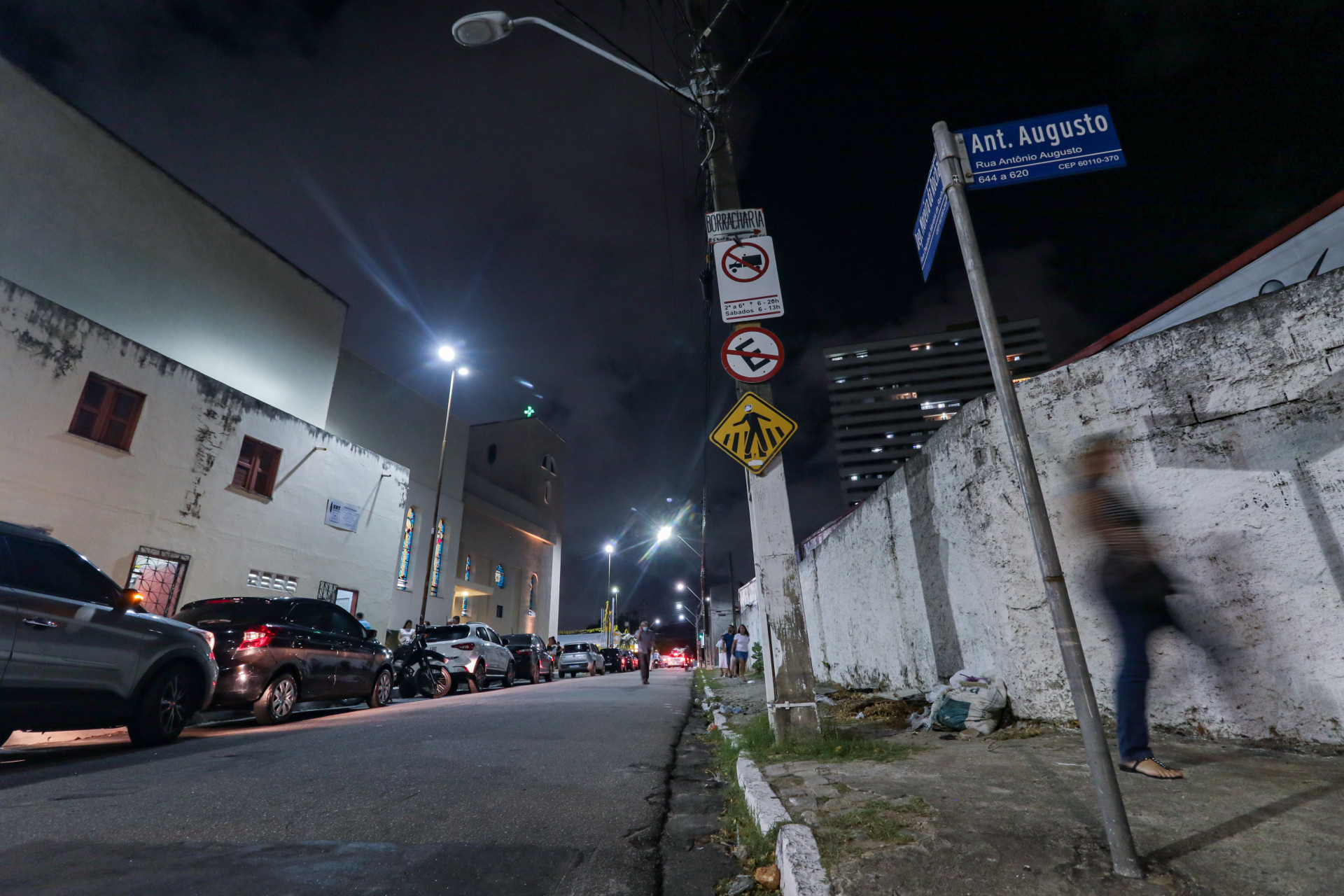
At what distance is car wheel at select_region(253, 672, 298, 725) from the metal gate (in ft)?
21.7

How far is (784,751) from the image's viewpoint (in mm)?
4613

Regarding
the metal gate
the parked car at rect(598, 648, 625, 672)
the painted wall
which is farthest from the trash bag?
the parked car at rect(598, 648, 625, 672)

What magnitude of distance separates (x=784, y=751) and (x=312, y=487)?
1656 cm

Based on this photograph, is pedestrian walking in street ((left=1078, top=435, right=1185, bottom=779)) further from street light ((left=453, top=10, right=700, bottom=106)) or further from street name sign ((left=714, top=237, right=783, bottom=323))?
street light ((left=453, top=10, right=700, bottom=106))

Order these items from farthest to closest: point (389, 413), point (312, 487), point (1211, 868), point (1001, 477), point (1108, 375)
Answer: point (389, 413) < point (312, 487) < point (1001, 477) < point (1108, 375) < point (1211, 868)

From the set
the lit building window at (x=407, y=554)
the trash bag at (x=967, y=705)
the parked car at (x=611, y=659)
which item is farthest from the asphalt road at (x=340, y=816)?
the parked car at (x=611, y=659)

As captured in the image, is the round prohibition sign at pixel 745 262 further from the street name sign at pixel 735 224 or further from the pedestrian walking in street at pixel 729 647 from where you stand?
the pedestrian walking in street at pixel 729 647

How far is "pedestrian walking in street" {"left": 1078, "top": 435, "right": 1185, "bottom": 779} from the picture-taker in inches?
135

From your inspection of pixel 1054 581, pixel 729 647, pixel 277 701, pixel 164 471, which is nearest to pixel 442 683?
pixel 277 701

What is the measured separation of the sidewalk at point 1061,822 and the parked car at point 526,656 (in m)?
16.8

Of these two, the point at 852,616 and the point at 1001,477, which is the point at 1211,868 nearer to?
the point at 1001,477

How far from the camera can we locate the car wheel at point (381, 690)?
10.2 meters

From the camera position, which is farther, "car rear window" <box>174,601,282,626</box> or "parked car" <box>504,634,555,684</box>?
"parked car" <box>504,634,555,684</box>

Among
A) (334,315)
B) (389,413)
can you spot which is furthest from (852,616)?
(389,413)
